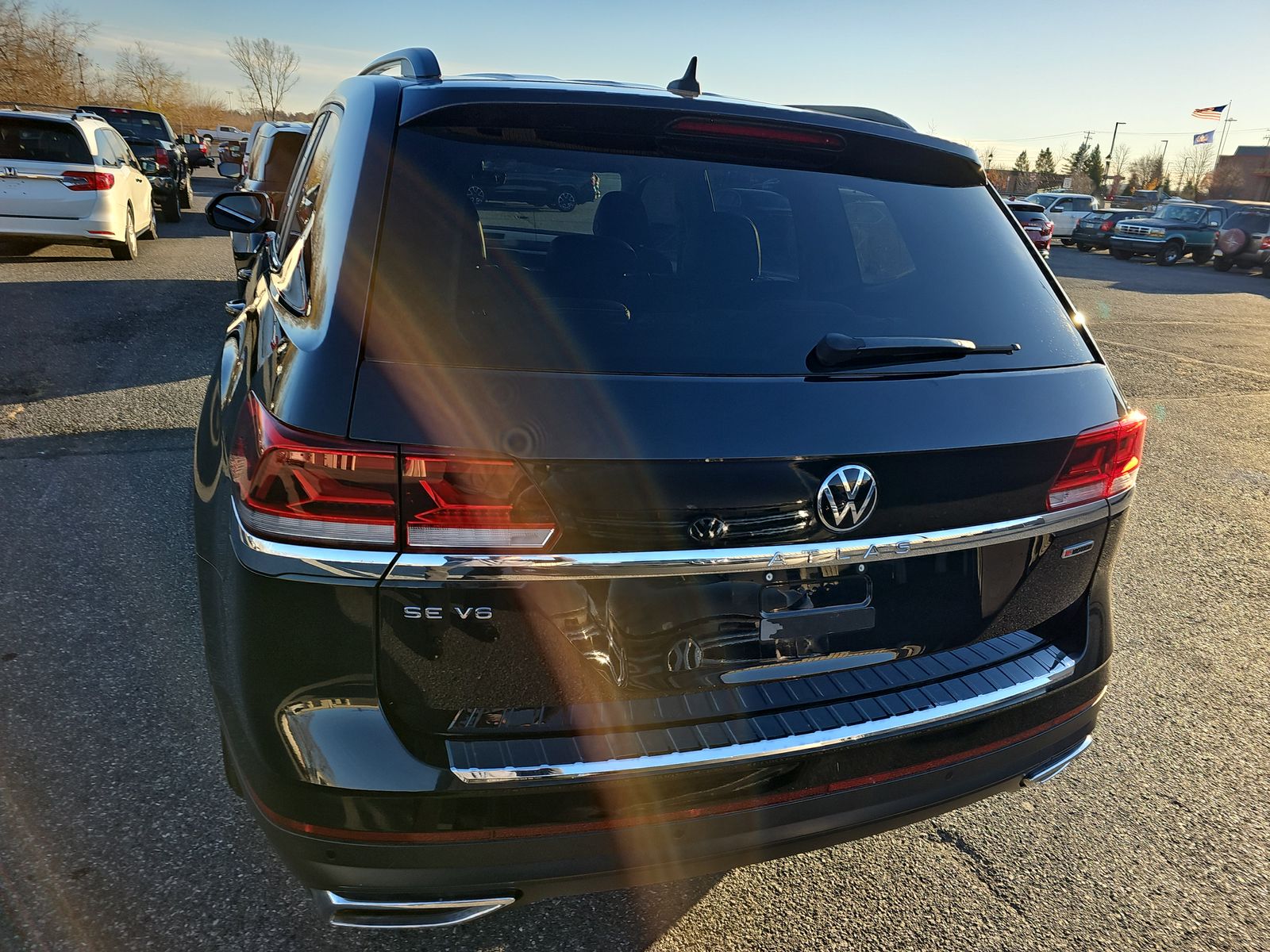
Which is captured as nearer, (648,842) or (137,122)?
(648,842)

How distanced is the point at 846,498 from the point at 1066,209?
111ft

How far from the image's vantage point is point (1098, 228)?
28.7 metres

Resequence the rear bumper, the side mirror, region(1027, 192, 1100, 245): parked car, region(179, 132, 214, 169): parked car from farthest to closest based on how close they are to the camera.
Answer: region(179, 132, 214, 169): parked car → region(1027, 192, 1100, 245): parked car → the side mirror → the rear bumper

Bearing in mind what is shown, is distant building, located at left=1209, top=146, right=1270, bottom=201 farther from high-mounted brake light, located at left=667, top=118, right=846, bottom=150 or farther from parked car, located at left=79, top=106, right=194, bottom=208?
high-mounted brake light, located at left=667, top=118, right=846, bottom=150

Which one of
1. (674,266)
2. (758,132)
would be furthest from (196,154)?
(758,132)

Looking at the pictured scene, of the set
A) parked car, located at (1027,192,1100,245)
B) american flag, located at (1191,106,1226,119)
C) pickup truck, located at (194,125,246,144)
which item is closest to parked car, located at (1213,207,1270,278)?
parked car, located at (1027,192,1100,245)

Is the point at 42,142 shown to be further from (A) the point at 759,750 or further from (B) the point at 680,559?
(A) the point at 759,750

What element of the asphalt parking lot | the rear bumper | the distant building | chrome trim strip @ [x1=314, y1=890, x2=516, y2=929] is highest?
the distant building

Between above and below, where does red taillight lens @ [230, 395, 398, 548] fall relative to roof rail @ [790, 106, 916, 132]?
below

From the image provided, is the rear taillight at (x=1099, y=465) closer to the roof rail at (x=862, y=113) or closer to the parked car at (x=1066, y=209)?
the roof rail at (x=862, y=113)

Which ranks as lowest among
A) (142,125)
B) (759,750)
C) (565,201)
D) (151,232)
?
(151,232)

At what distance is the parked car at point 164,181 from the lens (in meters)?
16.6

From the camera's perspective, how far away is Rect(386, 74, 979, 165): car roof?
1.84m

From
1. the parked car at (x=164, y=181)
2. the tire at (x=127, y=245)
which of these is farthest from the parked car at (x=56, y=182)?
the parked car at (x=164, y=181)
